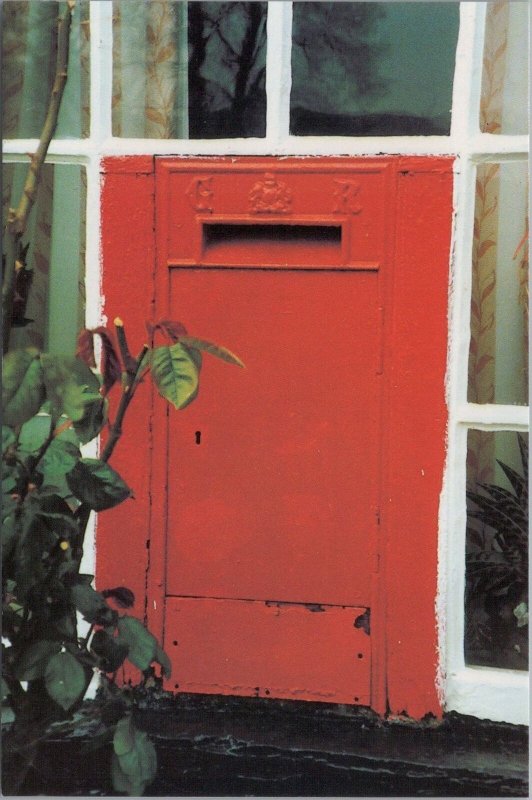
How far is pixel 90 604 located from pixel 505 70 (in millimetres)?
1818

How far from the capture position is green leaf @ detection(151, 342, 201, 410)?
1.75 metres

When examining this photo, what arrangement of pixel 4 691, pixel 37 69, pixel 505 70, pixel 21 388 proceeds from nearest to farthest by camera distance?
pixel 21 388 < pixel 4 691 < pixel 505 70 < pixel 37 69

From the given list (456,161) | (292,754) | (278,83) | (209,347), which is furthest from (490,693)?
(278,83)

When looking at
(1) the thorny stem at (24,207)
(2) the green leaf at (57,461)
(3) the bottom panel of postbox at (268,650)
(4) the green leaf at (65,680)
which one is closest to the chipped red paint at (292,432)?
(3) the bottom panel of postbox at (268,650)

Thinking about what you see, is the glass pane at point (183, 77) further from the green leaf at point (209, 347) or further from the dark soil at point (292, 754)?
the dark soil at point (292, 754)

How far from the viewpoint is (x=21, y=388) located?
1682 millimetres

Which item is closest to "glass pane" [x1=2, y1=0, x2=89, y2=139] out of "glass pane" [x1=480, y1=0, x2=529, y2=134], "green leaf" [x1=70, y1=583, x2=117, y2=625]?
"glass pane" [x1=480, y1=0, x2=529, y2=134]

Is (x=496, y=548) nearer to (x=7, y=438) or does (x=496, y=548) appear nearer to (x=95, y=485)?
(x=95, y=485)

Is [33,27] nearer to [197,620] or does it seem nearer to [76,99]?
[76,99]

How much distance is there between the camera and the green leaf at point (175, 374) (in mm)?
1750

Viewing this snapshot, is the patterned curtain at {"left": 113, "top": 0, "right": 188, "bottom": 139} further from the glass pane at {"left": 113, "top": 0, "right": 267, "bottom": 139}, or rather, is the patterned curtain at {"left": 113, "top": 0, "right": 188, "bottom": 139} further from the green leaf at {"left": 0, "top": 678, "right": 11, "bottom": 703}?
the green leaf at {"left": 0, "top": 678, "right": 11, "bottom": 703}

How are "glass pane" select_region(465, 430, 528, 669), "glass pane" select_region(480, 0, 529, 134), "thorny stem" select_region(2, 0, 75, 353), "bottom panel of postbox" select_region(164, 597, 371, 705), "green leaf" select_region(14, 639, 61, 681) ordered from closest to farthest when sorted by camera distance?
1. "green leaf" select_region(14, 639, 61, 681)
2. "thorny stem" select_region(2, 0, 75, 353)
3. "glass pane" select_region(480, 0, 529, 134)
4. "glass pane" select_region(465, 430, 528, 669)
5. "bottom panel of postbox" select_region(164, 597, 371, 705)

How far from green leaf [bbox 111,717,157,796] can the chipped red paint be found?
657 mm

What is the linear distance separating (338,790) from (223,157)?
1.85 meters
